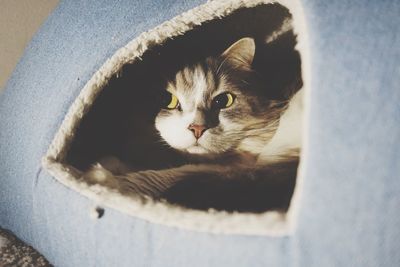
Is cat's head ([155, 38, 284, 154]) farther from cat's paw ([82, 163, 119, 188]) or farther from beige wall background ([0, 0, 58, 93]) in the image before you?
beige wall background ([0, 0, 58, 93])

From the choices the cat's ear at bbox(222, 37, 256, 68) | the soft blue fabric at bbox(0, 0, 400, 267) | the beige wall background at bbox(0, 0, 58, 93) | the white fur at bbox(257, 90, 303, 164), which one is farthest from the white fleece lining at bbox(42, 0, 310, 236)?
the beige wall background at bbox(0, 0, 58, 93)

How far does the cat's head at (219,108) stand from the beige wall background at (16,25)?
581 millimetres

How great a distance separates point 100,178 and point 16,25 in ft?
2.43

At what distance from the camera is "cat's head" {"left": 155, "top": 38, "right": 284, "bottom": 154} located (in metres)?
0.87

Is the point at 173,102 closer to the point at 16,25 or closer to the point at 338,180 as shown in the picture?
the point at 338,180

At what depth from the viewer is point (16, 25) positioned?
1.23 meters

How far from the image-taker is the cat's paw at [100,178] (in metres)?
0.71

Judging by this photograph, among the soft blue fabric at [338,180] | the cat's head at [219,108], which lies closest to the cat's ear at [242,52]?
the cat's head at [219,108]

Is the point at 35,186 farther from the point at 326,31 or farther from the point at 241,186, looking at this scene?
the point at 326,31

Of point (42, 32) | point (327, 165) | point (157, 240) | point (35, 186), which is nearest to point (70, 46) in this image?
point (42, 32)

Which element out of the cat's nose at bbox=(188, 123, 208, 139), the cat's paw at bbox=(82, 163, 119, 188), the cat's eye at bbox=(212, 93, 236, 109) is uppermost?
the cat's eye at bbox=(212, 93, 236, 109)

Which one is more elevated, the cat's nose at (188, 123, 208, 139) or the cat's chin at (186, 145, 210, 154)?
the cat's nose at (188, 123, 208, 139)

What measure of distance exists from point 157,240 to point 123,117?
1.56 ft

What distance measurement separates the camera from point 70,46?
0.79m
